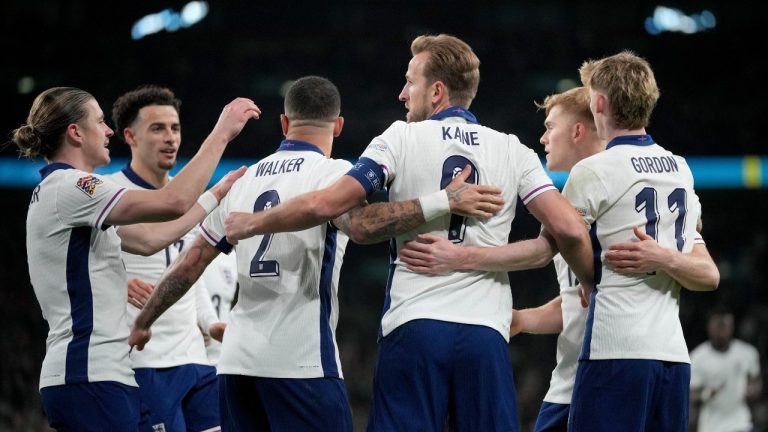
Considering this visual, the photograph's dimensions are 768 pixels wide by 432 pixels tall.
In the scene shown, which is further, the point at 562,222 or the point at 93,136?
the point at 93,136

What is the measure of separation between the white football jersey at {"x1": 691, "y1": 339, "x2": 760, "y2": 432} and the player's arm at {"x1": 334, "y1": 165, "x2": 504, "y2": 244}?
26.7 ft

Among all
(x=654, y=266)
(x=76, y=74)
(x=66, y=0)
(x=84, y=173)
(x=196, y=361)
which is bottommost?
(x=196, y=361)

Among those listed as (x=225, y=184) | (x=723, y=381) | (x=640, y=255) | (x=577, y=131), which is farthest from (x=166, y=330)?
(x=723, y=381)

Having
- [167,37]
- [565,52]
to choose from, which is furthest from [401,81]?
[167,37]

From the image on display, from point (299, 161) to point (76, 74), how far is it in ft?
51.7

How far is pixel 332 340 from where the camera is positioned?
4.70m

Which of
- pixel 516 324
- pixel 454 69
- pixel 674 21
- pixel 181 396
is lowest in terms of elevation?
pixel 181 396

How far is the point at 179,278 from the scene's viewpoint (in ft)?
16.3

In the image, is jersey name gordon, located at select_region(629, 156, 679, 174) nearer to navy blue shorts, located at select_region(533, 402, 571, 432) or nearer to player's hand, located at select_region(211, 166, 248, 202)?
navy blue shorts, located at select_region(533, 402, 571, 432)

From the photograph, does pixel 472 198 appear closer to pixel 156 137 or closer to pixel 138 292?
pixel 138 292

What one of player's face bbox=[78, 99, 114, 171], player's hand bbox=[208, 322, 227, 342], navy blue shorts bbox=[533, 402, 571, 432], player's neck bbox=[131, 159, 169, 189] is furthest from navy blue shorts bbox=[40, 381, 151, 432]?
player's neck bbox=[131, 159, 169, 189]

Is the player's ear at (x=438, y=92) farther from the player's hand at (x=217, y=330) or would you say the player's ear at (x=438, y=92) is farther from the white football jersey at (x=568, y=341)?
the player's hand at (x=217, y=330)

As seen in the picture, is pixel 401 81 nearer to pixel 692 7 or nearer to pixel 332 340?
pixel 692 7

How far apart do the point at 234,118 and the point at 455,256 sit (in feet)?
4.54
